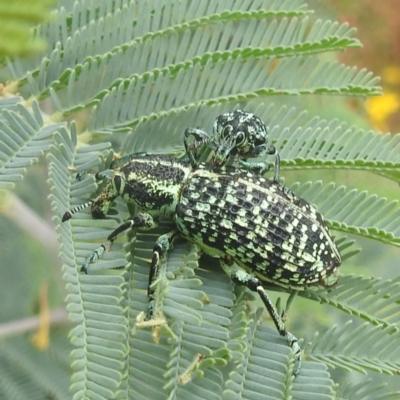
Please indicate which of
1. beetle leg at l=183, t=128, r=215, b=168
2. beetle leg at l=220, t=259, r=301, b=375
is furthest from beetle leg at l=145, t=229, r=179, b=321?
beetle leg at l=183, t=128, r=215, b=168

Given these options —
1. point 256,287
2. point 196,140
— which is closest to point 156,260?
point 256,287

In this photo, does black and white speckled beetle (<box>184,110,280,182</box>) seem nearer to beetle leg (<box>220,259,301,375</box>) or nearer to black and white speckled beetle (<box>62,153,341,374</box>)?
black and white speckled beetle (<box>62,153,341,374</box>)

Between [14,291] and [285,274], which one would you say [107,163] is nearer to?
[285,274]

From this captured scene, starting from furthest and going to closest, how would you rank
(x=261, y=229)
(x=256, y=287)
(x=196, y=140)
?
(x=196, y=140), (x=261, y=229), (x=256, y=287)

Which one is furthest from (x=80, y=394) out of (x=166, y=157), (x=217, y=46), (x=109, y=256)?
(x=217, y=46)

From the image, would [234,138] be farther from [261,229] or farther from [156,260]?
[156,260]

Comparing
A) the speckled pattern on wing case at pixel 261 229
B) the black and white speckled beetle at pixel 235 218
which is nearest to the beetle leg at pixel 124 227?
the black and white speckled beetle at pixel 235 218
